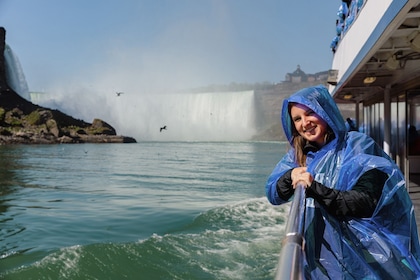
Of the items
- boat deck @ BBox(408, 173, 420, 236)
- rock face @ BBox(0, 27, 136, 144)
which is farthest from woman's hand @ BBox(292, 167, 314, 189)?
rock face @ BBox(0, 27, 136, 144)

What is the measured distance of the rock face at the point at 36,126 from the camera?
64688 millimetres

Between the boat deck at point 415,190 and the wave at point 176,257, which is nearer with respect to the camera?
the wave at point 176,257

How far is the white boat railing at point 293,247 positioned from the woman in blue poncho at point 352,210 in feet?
0.40

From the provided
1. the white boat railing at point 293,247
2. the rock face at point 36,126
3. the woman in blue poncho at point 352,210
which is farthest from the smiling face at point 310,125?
the rock face at point 36,126

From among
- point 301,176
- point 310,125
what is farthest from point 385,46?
point 301,176

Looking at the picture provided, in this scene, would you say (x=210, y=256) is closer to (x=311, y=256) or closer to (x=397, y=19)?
(x=397, y=19)

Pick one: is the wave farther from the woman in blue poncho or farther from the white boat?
the woman in blue poncho

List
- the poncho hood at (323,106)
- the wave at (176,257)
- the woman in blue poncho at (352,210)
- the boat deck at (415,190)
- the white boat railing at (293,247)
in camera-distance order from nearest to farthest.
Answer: the white boat railing at (293,247)
the woman in blue poncho at (352,210)
the poncho hood at (323,106)
the wave at (176,257)
the boat deck at (415,190)

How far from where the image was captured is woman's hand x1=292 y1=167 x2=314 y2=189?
196 cm

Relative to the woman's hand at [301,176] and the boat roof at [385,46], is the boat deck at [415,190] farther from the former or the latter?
the woman's hand at [301,176]

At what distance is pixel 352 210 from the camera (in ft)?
6.23

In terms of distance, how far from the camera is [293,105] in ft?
7.32

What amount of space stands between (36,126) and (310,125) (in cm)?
7371

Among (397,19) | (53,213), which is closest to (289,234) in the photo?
(397,19)
